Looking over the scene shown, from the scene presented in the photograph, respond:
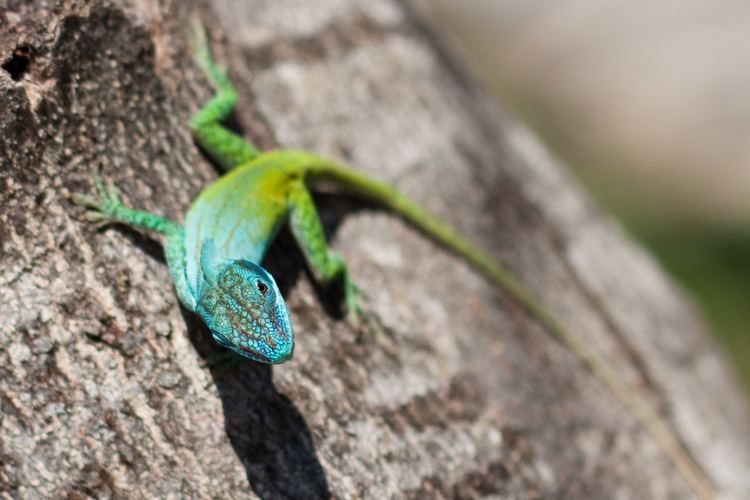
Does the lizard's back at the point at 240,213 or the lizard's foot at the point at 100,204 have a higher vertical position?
the lizard's foot at the point at 100,204

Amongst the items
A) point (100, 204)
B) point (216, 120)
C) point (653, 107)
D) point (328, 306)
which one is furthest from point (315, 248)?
point (653, 107)

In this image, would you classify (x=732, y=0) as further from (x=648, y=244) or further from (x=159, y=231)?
(x=159, y=231)

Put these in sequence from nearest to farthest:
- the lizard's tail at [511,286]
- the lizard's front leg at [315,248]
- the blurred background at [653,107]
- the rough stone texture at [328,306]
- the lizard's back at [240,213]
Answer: the rough stone texture at [328,306] < the lizard's back at [240,213] < the lizard's front leg at [315,248] < the lizard's tail at [511,286] < the blurred background at [653,107]

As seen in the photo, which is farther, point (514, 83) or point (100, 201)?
point (514, 83)

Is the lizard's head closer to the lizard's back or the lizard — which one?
the lizard

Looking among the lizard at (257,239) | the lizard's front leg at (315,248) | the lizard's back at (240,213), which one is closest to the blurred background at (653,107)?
the lizard at (257,239)

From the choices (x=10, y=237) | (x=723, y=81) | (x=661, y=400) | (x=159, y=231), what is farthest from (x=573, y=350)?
(x=723, y=81)

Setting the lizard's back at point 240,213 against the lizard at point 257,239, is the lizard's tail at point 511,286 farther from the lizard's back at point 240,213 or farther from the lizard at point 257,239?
the lizard's back at point 240,213

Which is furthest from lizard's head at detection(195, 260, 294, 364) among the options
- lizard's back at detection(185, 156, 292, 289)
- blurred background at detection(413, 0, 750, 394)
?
blurred background at detection(413, 0, 750, 394)
